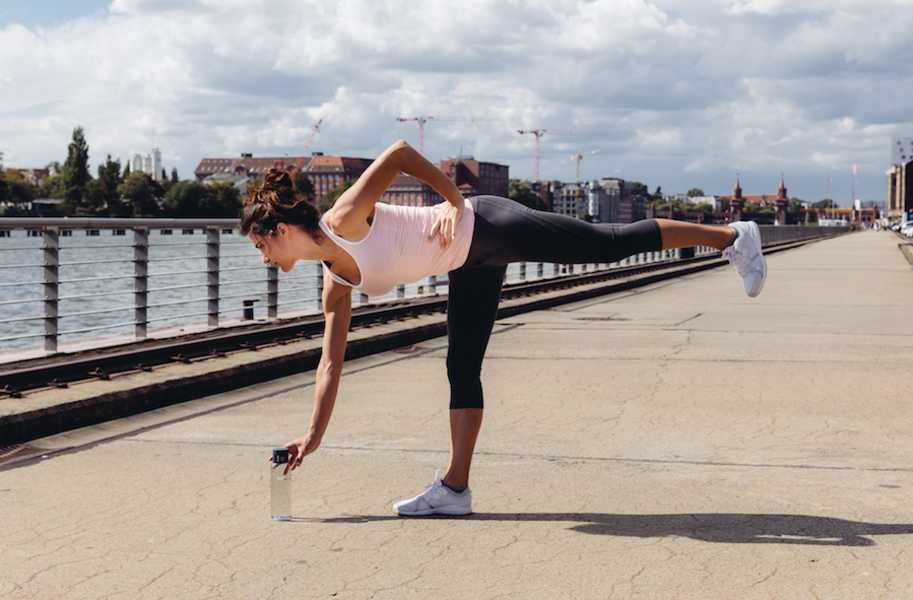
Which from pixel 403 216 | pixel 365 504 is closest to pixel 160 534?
pixel 365 504

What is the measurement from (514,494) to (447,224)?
154 centimetres

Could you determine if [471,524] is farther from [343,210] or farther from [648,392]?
[648,392]

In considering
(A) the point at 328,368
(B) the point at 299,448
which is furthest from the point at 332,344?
(B) the point at 299,448

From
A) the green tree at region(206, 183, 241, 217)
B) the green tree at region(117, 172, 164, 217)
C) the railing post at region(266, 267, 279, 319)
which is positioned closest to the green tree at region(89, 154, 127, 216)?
the green tree at region(117, 172, 164, 217)

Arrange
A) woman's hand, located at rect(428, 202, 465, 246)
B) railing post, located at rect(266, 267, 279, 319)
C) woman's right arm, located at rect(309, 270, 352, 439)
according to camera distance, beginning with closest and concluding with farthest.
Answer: woman's hand, located at rect(428, 202, 465, 246)
woman's right arm, located at rect(309, 270, 352, 439)
railing post, located at rect(266, 267, 279, 319)

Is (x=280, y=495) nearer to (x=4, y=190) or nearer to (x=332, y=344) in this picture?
(x=332, y=344)

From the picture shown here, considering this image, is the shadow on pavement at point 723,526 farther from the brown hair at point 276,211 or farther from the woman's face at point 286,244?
the brown hair at point 276,211

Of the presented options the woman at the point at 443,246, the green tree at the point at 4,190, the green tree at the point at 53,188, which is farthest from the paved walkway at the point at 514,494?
the green tree at the point at 4,190

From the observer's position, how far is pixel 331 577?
4.21 meters

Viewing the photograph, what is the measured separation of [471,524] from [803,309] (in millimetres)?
15043

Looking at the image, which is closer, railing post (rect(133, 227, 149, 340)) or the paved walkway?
the paved walkway

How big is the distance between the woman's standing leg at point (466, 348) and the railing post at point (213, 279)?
8.46 meters

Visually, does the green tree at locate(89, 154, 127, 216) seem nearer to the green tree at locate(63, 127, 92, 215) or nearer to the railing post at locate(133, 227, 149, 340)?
the green tree at locate(63, 127, 92, 215)

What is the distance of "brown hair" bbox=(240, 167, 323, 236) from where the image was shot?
4.36 m
